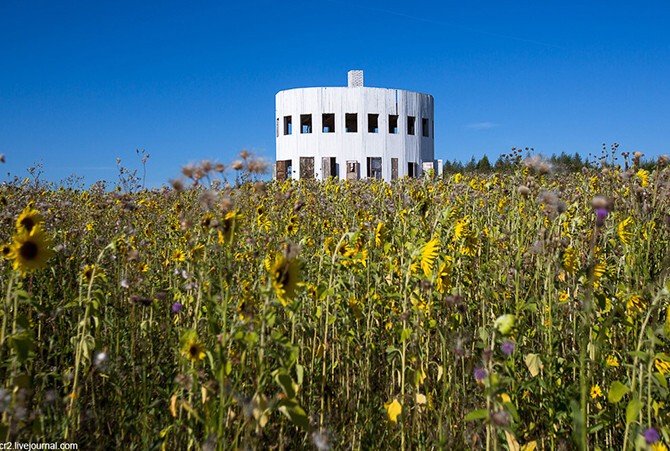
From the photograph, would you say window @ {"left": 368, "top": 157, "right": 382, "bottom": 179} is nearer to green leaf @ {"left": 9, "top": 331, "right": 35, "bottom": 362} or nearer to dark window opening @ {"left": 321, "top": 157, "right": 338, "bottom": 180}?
dark window opening @ {"left": 321, "top": 157, "right": 338, "bottom": 180}

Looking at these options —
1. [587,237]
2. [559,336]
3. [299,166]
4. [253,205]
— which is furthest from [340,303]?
[299,166]

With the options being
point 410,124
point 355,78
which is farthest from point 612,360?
point 410,124

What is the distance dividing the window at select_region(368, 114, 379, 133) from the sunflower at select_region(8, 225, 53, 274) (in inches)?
1165

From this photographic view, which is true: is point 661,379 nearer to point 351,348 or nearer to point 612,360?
point 612,360

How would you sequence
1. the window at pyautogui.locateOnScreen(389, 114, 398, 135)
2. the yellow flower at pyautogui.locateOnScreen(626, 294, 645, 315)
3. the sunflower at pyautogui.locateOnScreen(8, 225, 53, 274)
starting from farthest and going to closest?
the window at pyautogui.locateOnScreen(389, 114, 398, 135) → the yellow flower at pyautogui.locateOnScreen(626, 294, 645, 315) → the sunflower at pyautogui.locateOnScreen(8, 225, 53, 274)

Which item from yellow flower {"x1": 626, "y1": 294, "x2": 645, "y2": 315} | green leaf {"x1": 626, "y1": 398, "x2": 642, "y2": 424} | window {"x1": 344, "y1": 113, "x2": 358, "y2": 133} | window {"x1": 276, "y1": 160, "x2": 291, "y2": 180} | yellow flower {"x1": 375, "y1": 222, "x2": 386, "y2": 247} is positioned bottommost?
green leaf {"x1": 626, "y1": 398, "x2": 642, "y2": 424}

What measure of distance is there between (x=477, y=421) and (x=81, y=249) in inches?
164

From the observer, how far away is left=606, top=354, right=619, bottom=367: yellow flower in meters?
2.40

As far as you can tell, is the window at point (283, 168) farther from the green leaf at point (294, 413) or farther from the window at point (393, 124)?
the green leaf at point (294, 413)

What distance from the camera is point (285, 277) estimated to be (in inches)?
64.5

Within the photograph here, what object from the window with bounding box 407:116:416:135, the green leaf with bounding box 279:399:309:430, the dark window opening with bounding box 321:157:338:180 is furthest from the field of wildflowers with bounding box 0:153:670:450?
the window with bounding box 407:116:416:135

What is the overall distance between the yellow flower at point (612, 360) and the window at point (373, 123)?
95.2 feet

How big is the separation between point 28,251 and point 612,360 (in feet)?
8.24

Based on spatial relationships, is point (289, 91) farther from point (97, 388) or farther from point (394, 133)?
point (97, 388)
